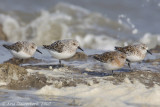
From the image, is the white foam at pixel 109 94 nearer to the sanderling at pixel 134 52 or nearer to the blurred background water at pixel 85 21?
the sanderling at pixel 134 52

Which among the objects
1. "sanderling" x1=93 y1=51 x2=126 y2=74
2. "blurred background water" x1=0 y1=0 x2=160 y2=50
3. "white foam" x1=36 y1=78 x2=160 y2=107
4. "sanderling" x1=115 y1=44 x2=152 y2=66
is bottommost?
"white foam" x1=36 y1=78 x2=160 y2=107

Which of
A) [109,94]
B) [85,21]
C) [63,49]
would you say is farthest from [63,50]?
[85,21]

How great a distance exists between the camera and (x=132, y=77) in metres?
9.61

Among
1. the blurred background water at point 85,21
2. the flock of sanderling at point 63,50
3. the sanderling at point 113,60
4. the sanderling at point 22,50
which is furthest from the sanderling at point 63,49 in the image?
the blurred background water at point 85,21

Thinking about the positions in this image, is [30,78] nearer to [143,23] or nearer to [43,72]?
[43,72]

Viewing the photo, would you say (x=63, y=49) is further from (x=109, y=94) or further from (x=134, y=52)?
(x=109, y=94)

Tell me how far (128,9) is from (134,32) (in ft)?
15.7

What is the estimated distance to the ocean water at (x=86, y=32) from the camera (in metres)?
7.79

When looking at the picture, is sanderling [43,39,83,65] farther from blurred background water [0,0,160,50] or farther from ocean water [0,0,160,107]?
blurred background water [0,0,160,50]

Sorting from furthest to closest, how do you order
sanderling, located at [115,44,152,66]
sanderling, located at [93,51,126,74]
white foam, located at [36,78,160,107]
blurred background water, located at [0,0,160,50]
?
blurred background water, located at [0,0,160,50] < sanderling, located at [115,44,152,66] < sanderling, located at [93,51,126,74] < white foam, located at [36,78,160,107]

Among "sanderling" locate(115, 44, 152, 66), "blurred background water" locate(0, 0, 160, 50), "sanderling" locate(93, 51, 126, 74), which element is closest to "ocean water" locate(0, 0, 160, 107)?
"blurred background water" locate(0, 0, 160, 50)

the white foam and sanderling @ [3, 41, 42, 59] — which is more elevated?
sanderling @ [3, 41, 42, 59]

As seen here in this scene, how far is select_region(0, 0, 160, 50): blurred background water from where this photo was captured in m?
23.5

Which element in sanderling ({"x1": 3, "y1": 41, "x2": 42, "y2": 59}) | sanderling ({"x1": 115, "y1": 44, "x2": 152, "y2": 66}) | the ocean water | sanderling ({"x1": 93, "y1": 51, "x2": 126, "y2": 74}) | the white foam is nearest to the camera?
the white foam
